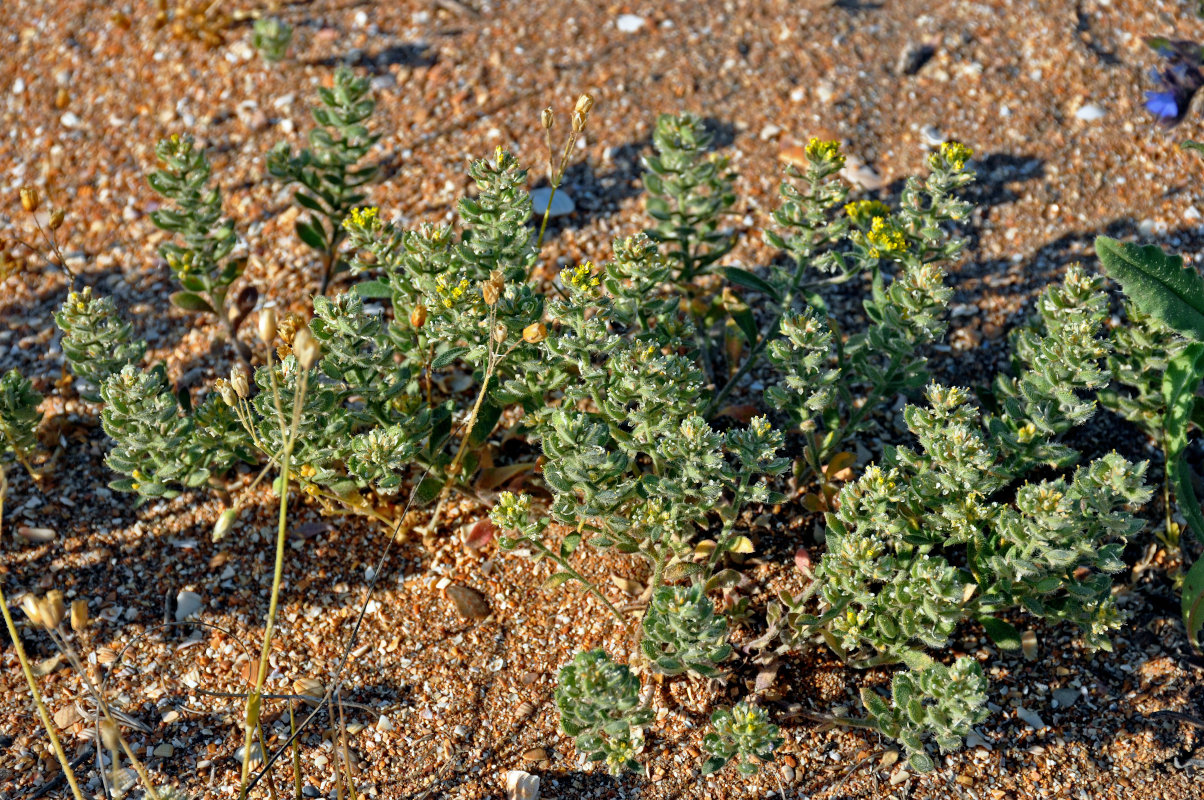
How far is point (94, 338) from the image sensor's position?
3301 millimetres

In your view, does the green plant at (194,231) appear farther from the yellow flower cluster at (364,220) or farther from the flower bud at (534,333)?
the flower bud at (534,333)

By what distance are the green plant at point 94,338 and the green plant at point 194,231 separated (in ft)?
1.36

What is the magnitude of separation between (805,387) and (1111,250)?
3.58ft

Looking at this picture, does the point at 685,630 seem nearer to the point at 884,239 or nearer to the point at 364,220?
the point at 884,239

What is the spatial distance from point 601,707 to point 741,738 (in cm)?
41

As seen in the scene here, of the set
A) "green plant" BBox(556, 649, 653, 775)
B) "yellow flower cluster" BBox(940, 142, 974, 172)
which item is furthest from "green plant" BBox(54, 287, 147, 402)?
"yellow flower cluster" BBox(940, 142, 974, 172)

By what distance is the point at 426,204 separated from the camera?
4.41 metres

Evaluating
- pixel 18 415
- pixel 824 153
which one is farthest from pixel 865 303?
pixel 18 415

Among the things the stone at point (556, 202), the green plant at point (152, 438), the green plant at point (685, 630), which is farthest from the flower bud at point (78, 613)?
the stone at point (556, 202)

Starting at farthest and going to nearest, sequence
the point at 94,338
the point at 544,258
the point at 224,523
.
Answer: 1. the point at 544,258
2. the point at 224,523
3. the point at 94,338

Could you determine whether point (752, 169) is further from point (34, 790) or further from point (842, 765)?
point (34, 790)

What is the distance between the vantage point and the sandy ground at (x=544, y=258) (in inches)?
124

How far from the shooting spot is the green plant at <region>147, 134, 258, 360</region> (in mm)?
3646

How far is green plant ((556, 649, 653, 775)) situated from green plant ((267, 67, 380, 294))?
2.12 m
